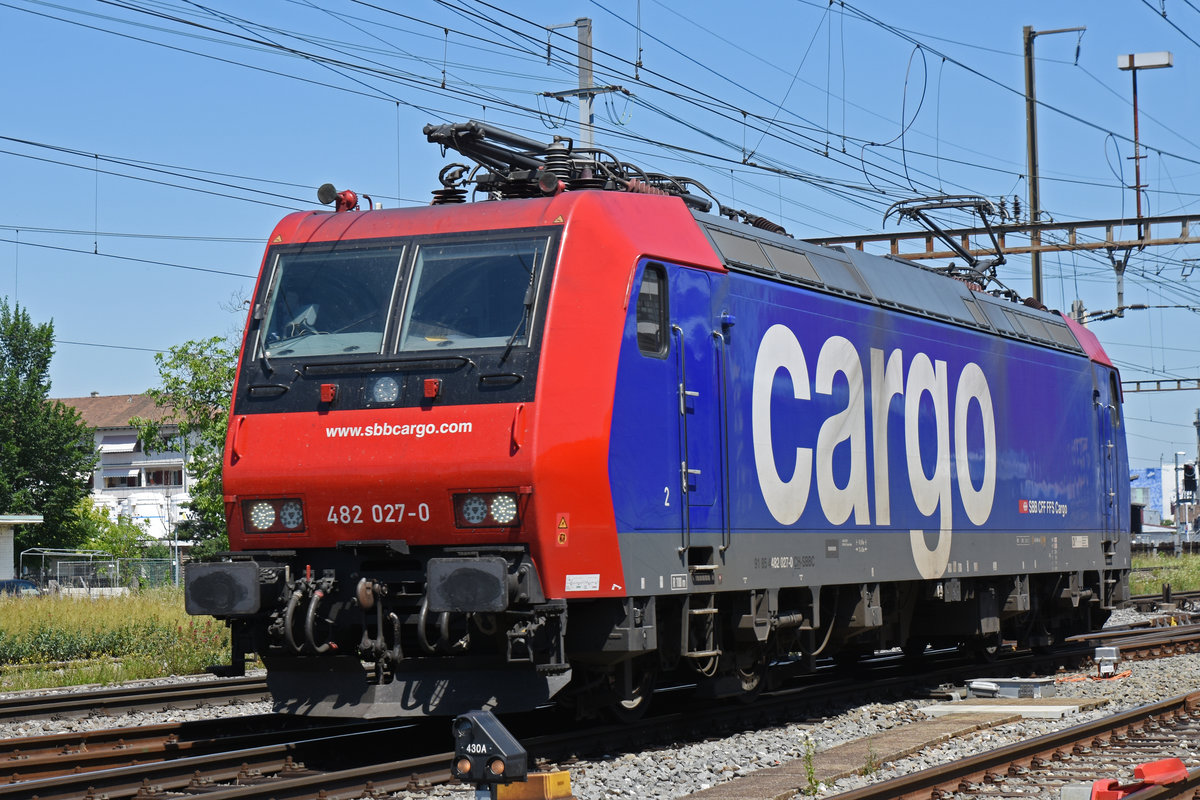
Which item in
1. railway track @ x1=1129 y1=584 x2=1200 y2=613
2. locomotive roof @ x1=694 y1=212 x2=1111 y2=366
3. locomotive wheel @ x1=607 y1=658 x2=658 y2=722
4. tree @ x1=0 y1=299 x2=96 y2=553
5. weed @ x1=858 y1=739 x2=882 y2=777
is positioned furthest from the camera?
tree @ x1=0 y1=299 x2=96 y2=553

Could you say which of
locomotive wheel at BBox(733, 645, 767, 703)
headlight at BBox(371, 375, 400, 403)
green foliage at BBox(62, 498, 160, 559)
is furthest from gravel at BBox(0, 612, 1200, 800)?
green foliage at BBox(62, 498, 160, 559)

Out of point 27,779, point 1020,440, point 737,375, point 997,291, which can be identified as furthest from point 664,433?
point 997,291

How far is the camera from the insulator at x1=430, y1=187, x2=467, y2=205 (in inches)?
461

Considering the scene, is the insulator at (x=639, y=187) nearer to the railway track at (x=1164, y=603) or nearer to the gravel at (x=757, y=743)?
the gravel at (x=757, y=743)

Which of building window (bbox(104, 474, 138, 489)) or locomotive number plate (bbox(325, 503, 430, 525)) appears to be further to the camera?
building window (bbox(104, 474, 138, 489))

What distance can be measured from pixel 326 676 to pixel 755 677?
4.01 metres

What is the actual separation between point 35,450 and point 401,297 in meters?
56.4

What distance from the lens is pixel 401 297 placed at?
10.3 meters

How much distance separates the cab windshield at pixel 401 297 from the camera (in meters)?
10.0

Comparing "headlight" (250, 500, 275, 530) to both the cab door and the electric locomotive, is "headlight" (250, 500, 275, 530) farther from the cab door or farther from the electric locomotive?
the cab door

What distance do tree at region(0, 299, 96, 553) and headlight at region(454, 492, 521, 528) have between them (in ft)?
182

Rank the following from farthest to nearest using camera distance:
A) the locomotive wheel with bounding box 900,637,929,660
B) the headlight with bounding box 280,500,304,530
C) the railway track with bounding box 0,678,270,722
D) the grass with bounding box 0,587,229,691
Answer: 1. the grass with bounding box 0,587,229,691
2. the locomotive wheel with bounding box 900,637,929,660
3. the railway track with bounding box 0,678,270,722
4. the headlight with bounding box 280,500,304,530

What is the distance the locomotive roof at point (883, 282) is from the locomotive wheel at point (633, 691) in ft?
10.2

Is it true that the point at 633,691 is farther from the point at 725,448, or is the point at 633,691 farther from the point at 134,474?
the point at 134,474
